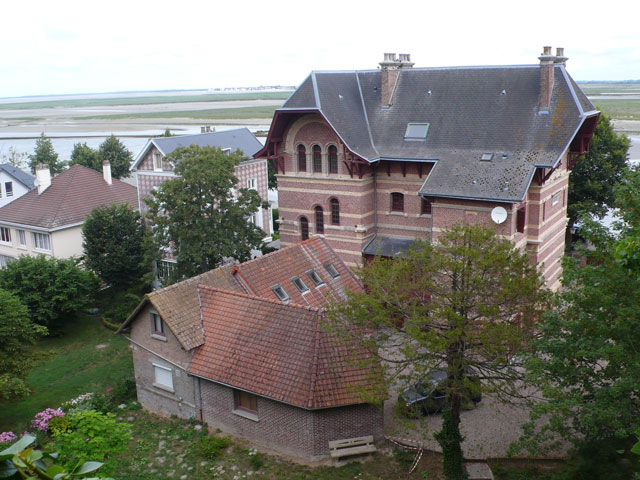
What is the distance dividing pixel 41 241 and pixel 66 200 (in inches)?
129

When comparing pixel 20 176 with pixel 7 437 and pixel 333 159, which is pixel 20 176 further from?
pixel 7 437

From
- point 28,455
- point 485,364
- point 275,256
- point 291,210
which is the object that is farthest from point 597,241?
point 291,210

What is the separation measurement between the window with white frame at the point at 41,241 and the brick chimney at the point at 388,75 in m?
23.4

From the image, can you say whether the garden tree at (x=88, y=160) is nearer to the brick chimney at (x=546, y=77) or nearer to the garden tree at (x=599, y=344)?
the brick chimney at (x=546, y=77)

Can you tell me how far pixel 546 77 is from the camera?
28.9 metres

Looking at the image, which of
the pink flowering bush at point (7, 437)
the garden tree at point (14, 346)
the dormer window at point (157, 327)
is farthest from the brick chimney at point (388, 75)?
the pink flowering bush at point (7, 437)

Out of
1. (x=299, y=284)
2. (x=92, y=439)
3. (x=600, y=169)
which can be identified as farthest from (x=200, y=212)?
(x=600, y=169)

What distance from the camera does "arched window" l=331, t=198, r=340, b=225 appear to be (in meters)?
33.2

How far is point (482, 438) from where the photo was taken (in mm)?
20422

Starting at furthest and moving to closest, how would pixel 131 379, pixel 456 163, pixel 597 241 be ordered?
pixel 456 163 < pixel 131 379 < pixel 597 241

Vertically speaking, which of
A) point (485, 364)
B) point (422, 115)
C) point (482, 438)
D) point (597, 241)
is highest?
point (422, 115)

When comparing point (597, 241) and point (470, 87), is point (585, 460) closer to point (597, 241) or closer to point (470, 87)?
point (597, 241)

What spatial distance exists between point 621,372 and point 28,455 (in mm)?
14075

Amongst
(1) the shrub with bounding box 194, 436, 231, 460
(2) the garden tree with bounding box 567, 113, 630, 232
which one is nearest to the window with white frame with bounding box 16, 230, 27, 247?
(1) the shrub with bounding box 194, 436, 231, 460
